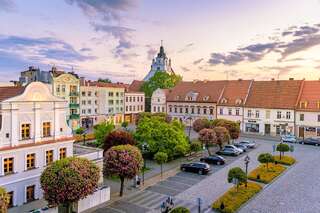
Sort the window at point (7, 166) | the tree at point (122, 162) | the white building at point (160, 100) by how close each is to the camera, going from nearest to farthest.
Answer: the window at point (7, 166), the tree at point (122, 162), the white building at point (160, 100)

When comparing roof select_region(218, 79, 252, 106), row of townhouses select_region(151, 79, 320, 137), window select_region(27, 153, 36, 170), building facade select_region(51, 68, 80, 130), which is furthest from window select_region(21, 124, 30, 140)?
roof select_region(218, 79, 252, 106)

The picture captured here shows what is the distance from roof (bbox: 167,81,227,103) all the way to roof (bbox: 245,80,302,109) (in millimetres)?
7826

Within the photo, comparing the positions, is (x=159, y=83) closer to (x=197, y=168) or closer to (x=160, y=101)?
(x=160, y=101)

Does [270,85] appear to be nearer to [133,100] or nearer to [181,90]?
[181,90]

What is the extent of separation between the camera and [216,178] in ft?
98.9

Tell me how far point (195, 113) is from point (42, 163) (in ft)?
157

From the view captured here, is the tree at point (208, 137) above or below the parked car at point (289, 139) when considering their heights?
above

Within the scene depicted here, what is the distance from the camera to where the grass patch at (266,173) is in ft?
94.7

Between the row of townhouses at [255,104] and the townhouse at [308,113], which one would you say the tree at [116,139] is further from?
the townhouse at [308,113]

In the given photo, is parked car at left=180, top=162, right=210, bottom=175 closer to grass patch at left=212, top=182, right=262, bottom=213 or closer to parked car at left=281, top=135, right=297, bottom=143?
grass patch at left=212, top=182, right=262, bottom=213

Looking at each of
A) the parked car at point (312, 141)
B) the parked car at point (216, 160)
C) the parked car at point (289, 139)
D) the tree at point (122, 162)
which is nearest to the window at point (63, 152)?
the tree at point (122, 162)

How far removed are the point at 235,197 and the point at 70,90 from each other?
4810 centimetres

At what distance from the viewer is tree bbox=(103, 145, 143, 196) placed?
24.6 meters

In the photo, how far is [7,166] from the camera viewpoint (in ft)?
73.2
